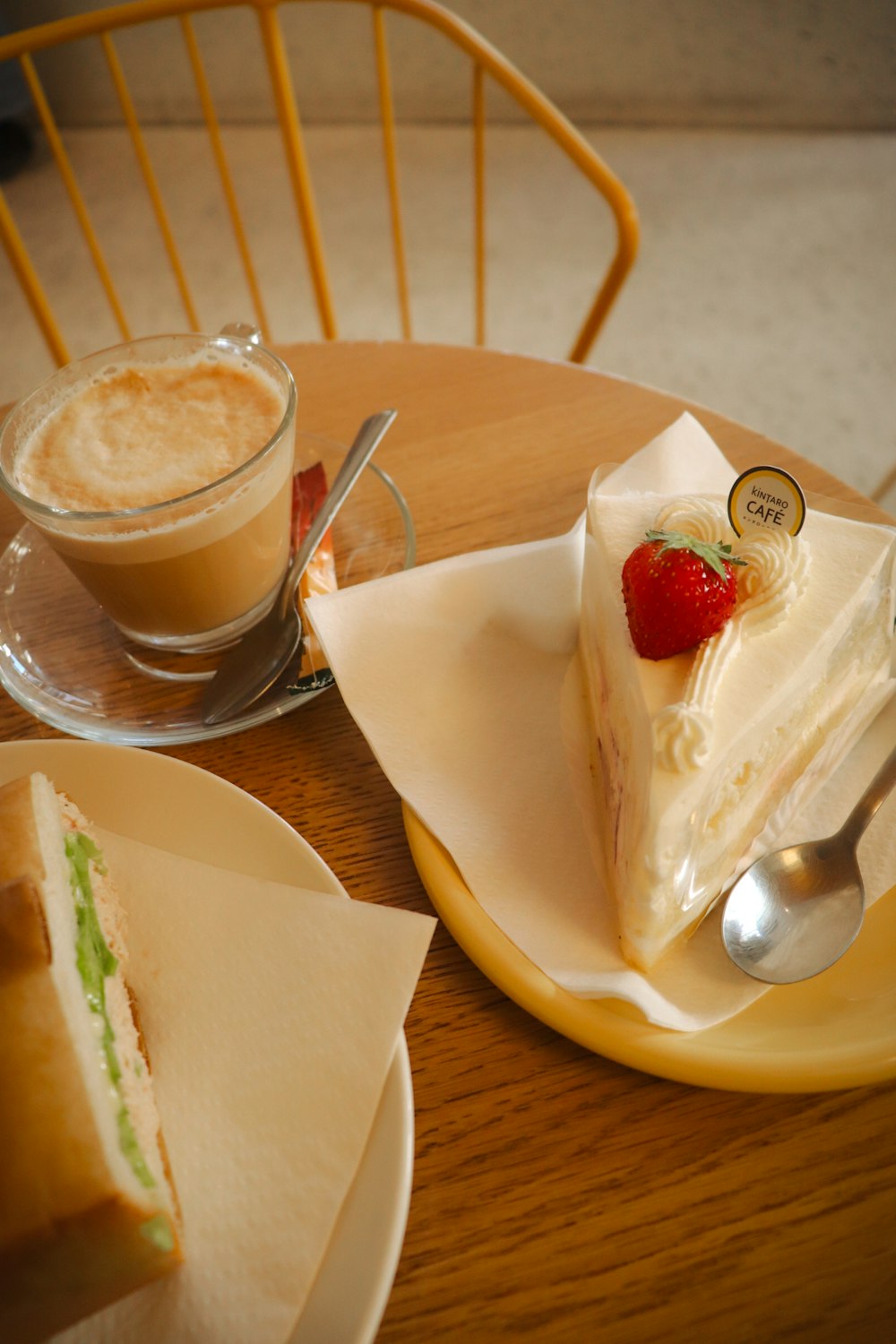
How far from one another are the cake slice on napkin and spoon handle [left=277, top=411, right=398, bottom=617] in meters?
0.27

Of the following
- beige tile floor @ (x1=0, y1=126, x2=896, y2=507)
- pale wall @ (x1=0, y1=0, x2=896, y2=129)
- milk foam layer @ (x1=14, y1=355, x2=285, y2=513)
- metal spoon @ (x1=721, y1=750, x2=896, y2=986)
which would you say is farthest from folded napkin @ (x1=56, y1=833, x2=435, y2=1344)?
pale wall @ (x1=0, y1=0, x2=896, y2=129)

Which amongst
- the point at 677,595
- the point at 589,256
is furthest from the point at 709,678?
the point at 589,256

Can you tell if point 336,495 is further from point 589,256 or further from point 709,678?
point 589,256

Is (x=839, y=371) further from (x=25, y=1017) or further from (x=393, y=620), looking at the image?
Answer: (x=25, y=1017)

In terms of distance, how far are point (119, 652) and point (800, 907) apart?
2.19 feet

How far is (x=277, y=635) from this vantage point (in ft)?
2.88

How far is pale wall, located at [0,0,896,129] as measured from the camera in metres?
3.37

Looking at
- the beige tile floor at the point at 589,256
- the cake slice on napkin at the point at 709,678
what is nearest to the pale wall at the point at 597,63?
the beige tile floor at the point at 589,256

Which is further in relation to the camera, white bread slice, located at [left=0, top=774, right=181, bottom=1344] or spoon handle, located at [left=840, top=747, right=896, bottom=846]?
spoon handle, located at [left=840, top=747, right=896, bottom=846]

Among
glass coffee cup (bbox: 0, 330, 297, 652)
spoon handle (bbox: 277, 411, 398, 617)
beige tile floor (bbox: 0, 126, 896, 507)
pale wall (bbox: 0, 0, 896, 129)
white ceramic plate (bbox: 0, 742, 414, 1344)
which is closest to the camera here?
white ceramic plate (bbox: 0, 742, 414, 1344)

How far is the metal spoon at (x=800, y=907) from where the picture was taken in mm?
634

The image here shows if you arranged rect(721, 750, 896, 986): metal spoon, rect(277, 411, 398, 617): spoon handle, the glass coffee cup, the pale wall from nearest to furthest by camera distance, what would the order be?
1. rect(721, 750, 896, 986): metal spoon
2. the glass coffee cup
3. rect(277, 411, 398, 617): spoon handle
4. the pale wall

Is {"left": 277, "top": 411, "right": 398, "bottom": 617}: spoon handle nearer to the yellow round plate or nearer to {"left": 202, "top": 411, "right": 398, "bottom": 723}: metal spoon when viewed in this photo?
{"left": 202, "top": 411, "right": 398, "bottom": 723}: metal spoon

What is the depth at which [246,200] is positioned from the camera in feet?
11.7
